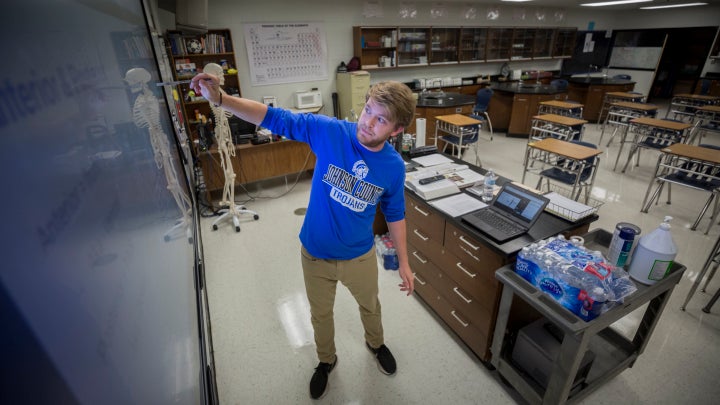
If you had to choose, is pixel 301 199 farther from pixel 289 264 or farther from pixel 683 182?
pixel 683 182

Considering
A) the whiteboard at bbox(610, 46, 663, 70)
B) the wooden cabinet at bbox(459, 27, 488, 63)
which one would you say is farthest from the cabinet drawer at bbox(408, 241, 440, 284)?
the whiteboard at bbox(610, 46, 663, 70)

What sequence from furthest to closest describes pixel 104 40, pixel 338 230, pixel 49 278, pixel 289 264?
pixel 289 264 → pixel 338 230 → pixel 104 40 → pixel 49 278

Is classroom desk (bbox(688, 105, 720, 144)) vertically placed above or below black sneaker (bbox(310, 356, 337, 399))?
above

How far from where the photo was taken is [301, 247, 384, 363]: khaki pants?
5.27 ft

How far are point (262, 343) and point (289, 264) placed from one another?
879 mm

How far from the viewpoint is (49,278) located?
0.33 metres

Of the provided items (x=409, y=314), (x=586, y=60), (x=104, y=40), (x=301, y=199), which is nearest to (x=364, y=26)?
(x=301, y=199)

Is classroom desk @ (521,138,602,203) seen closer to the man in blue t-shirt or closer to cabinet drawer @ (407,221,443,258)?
cabinet drawer @ (407,221,443,258)

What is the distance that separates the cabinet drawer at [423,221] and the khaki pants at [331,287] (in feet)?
1.83

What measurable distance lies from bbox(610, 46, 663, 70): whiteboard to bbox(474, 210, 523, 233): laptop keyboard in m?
10.6

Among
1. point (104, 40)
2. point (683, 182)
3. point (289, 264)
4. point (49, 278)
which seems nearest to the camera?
point (49, 278)

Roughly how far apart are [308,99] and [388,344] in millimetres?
4216

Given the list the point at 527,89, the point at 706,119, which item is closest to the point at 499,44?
the point at 527,89

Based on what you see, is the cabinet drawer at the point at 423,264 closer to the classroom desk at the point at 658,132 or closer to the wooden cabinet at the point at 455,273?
the wooden cabinet at the point at 455,273
